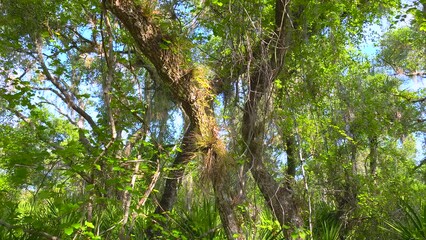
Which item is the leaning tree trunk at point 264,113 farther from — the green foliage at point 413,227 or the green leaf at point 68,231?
the green foliage at point 413,227

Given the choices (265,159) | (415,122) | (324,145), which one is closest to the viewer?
(265,159)

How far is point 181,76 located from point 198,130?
50cm

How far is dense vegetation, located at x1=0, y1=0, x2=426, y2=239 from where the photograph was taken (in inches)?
137

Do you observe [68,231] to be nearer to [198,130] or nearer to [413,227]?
[198,130]

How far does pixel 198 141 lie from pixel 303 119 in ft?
11.8

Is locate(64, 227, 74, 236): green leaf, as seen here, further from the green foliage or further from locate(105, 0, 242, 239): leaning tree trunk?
the green foliage

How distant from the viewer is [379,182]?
7270mm

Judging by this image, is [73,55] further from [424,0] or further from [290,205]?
[424,0]

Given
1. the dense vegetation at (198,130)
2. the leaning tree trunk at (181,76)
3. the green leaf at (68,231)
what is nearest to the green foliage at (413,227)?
the dense vegetation at (198,130)

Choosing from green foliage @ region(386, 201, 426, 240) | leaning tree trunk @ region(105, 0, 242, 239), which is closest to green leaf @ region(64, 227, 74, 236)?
leaning tree trunk @ region(105, 0, 242, 239)

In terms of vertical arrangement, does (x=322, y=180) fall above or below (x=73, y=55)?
below

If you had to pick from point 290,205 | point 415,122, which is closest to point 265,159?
point 290,205

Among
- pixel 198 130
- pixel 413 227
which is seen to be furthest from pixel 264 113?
pixel 413 227

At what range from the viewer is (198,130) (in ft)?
11.9
